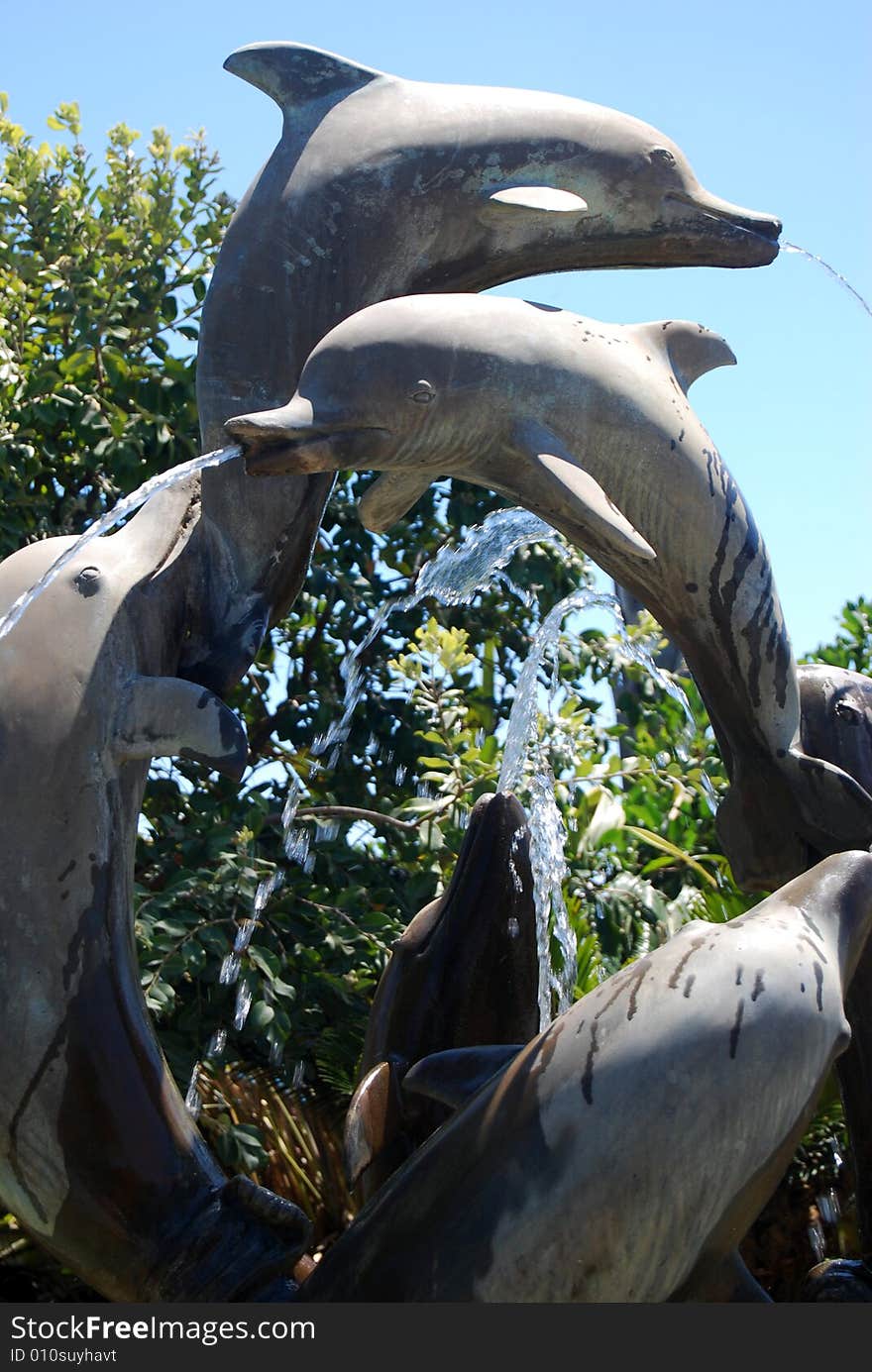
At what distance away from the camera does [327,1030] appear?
19.9ft

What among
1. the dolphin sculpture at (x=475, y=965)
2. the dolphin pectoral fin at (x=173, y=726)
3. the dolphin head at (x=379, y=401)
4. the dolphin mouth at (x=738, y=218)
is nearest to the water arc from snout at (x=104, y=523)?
the dolphin head at (x=379, y=401)

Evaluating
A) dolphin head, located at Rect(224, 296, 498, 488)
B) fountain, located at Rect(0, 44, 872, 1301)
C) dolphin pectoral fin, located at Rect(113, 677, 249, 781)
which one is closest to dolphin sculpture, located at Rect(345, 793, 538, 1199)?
fountain, located at Rect(0, 44, 872, 1301)

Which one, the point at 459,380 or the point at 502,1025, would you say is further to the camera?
the point at 502,1025

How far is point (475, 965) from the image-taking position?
3645 mm

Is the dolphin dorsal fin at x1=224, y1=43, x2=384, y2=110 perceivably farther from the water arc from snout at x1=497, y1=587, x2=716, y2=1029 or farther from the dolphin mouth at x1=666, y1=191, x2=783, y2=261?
the water arc from snout at x1=497, y1=587, x2=716, y2=1029

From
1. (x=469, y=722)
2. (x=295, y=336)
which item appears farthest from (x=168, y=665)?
(x=469, y=722)

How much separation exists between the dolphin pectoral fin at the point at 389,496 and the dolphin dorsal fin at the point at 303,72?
2.97ft

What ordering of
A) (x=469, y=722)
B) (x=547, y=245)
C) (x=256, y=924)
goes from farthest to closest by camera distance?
(x=469, y=722), (x=256, y=924), (x=547, y=245)

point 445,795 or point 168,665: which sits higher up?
point 168,665

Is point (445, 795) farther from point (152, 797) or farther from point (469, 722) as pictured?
point (152, 797)

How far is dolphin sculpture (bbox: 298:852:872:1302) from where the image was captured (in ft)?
8.63

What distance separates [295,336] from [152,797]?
3511mm

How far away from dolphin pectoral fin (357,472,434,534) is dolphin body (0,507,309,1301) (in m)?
0.51

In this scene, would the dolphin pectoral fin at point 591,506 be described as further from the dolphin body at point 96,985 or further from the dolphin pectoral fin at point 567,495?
the dolphin body at point 96,985
